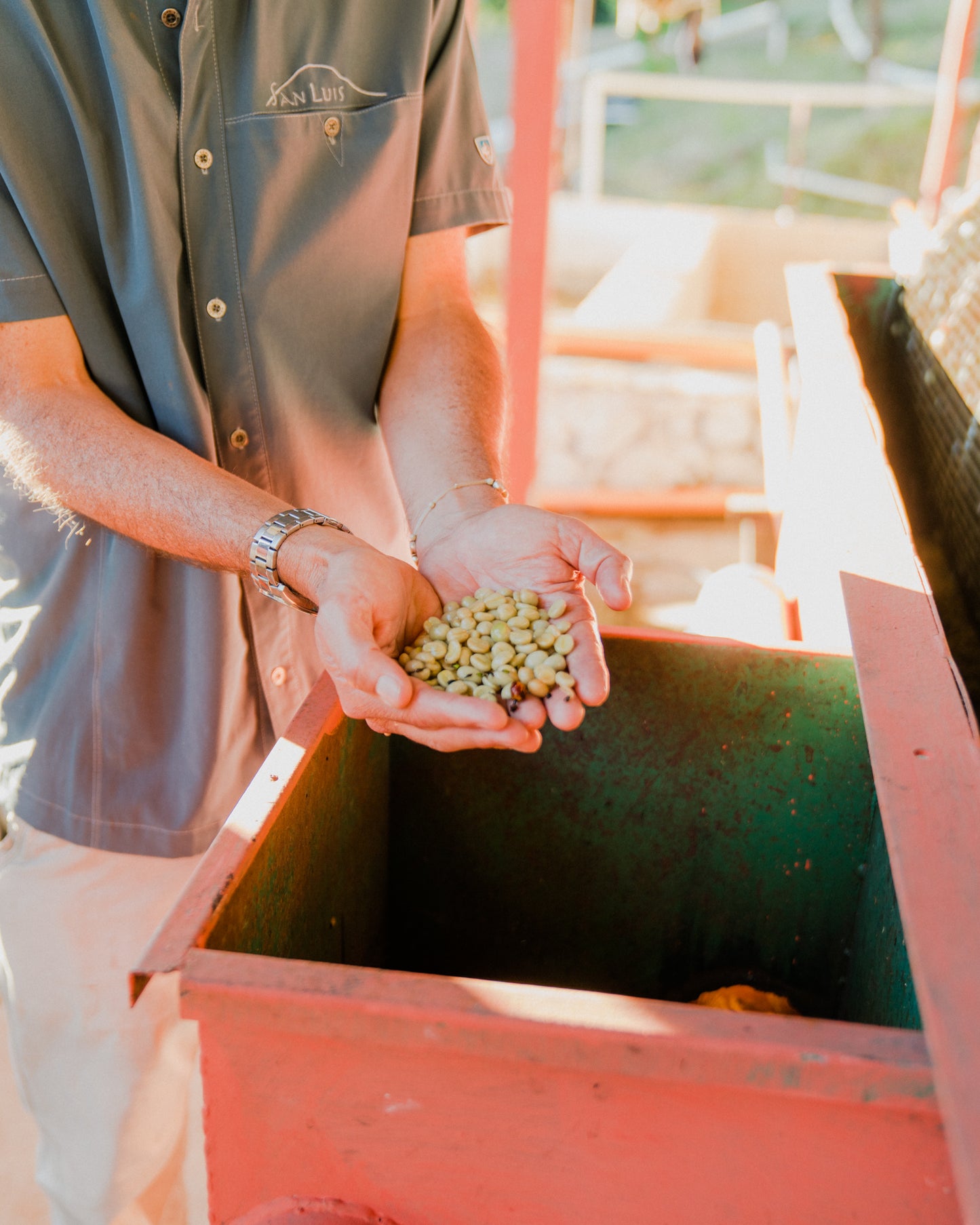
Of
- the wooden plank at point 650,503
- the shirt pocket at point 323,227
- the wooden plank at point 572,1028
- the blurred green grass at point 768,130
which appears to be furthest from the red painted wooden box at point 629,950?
the blurred green grass at point 768,130

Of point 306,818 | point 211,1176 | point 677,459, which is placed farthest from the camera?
point 677,459

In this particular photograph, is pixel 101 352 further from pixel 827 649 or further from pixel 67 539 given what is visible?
pixel 827 649

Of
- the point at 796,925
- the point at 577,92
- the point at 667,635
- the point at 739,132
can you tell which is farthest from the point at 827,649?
the point at 739,132

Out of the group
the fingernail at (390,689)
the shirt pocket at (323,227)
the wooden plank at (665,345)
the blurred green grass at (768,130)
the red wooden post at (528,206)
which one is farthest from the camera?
the blurred green grass at (768,130)

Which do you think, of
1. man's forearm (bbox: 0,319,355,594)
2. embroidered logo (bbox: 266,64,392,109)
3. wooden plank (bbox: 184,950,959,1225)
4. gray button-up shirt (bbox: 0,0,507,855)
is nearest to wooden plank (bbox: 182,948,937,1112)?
wooden plank (bbox: 184,950,959,1225)

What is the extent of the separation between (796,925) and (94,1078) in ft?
3.15

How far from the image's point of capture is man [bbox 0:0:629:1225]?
1.08 meters

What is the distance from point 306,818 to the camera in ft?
3.28

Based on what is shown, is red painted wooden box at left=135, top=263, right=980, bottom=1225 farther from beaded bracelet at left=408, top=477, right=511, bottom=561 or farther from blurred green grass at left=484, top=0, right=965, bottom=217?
blurred green grass at left=484, top=0, right=965, bottom=217

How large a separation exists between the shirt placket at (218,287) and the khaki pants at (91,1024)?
0.34 metres

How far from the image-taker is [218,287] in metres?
1.20

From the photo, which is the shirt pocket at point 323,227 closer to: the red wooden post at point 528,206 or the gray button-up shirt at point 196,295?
the gray button-up shirt at point 196,295

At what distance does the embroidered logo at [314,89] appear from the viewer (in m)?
1.20

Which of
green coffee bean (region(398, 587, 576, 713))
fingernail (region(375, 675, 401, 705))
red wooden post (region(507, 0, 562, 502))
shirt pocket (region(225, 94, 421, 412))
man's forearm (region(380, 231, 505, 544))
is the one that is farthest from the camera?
red wooden post (region(507, 0, 562, 502))
